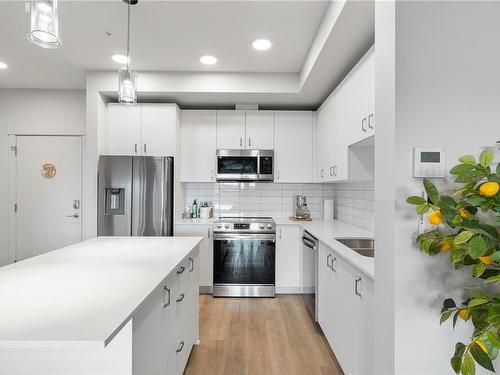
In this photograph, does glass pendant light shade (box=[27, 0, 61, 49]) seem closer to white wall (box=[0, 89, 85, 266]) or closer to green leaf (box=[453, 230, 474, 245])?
green leaf (box=[453, 230, 474, 245])

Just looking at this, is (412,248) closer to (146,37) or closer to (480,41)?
(480,41)

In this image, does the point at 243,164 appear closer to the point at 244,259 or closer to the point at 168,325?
the point at 244,259

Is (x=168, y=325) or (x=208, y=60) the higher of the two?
(x=208, y=60)

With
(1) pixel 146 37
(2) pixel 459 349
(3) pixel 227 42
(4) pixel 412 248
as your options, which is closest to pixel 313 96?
(3) pixel 227 42

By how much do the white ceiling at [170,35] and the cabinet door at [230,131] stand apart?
2.31ft

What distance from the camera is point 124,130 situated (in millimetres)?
3598

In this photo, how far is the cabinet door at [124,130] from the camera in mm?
3592

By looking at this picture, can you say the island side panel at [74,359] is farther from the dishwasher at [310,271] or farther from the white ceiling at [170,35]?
the white ceiling at [170,35]

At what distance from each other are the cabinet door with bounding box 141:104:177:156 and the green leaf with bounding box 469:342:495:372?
3251 millimetres

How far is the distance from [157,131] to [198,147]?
1.80ft

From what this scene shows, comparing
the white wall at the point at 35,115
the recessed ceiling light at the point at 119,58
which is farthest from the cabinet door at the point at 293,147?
the white wall at the point at 35,115

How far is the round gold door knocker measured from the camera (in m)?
4.21

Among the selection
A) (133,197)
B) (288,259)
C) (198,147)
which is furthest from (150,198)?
(288,259)

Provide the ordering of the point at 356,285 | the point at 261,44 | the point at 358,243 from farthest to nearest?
the point at 261,44, the point at 358,243, the point at 356,285
